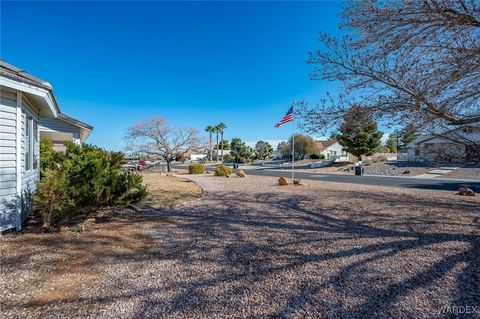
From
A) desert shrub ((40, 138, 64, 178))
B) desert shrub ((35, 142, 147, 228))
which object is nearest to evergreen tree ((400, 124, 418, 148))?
desert shrub ((35, 142, 147, 228))

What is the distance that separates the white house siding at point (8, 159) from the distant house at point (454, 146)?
305 inches

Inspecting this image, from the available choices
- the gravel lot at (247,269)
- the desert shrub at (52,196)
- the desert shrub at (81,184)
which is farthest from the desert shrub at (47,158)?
the gravel lot at (247,269)

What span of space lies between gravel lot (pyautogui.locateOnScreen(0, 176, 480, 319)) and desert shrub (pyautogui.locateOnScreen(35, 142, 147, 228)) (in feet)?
1.83

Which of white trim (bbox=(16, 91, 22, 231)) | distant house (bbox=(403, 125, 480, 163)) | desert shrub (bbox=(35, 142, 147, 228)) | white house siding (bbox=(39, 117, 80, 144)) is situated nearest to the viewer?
desert shrub (bbox=(35, 142, 147, 228))

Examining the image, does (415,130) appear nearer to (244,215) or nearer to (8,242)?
(244,215)

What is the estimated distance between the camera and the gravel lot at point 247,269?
2.31 metres

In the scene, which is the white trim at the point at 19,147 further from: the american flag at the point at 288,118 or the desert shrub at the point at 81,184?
the american flag at the point at 288,118

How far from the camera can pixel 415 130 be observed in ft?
16.3

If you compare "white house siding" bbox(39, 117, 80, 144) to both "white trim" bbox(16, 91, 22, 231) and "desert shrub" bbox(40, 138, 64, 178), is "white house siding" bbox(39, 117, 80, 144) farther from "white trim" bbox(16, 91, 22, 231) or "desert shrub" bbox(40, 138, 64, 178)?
"white trim" bbox(16, 91, 22, 231)

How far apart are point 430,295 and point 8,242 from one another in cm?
605

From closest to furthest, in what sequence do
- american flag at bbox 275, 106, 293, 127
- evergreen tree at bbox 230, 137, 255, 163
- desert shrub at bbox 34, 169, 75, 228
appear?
desert shrub at bbox 34, 169, 75, 228 < american flag at bbox 275, 106, 293, 127 < evergreen tree at bbox 230, 137, 255, 163

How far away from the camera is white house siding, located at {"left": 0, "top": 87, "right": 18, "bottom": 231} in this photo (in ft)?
14.0

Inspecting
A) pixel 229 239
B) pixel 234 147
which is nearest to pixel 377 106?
pixel 229 239

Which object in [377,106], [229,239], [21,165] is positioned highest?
[377,106]
